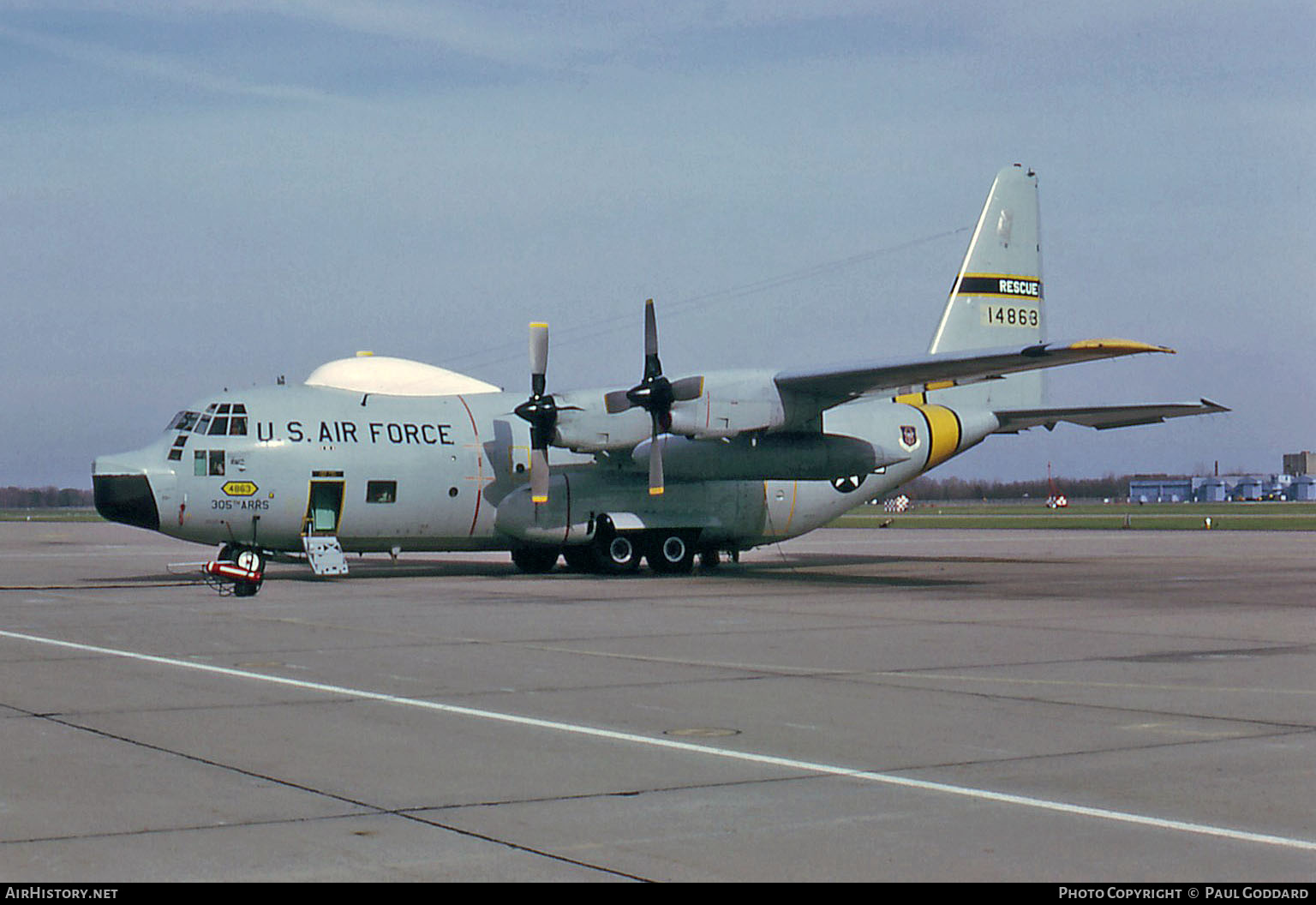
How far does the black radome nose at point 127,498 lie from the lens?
25.9 meters

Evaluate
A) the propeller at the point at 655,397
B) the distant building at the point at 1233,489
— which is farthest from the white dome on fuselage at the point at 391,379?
the distant building at the point at 1233,489

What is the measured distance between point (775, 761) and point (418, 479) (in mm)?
20290

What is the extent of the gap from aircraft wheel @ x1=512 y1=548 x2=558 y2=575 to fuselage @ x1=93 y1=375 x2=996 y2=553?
99cm

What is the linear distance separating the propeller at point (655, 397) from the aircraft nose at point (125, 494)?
885cm

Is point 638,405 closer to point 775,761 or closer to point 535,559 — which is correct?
point 535,559

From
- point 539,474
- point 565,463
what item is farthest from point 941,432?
point 539,474

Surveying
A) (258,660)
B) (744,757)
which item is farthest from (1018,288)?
(744,757)

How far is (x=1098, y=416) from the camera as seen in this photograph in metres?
29.8

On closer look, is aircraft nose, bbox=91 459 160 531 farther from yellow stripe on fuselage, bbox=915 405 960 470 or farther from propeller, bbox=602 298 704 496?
yellow stripe on fuselage, bbox=915 405 960 470

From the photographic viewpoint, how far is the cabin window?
91.0 ft

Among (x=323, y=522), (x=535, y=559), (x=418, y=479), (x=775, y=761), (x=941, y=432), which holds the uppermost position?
(x=941, y=432)

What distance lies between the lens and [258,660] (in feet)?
46.5

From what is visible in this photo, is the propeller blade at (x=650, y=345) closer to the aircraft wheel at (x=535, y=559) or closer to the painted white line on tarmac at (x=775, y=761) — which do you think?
the aircraft wheel at (x=535, y=559)

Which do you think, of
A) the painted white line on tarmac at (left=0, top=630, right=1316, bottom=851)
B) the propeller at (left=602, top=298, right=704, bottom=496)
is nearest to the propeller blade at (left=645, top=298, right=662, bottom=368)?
the propeller at (left=602, top=298, right=704, bottom=496)
